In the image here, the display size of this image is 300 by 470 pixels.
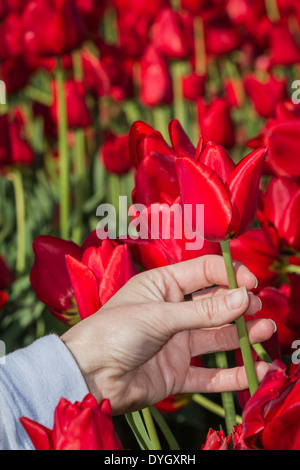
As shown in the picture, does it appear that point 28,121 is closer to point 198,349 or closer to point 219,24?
point 219,24

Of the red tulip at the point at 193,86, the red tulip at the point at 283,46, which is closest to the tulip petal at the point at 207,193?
the red tulip at the point at 193,86

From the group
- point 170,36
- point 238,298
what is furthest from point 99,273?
point 170,36

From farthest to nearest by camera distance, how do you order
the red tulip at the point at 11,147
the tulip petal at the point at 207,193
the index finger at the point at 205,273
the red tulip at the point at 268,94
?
the red tulip at the point at 268,94 < the red tulip at the point at 11,147 < the index finger at the point at 205,273 < the tulip petal at the point at 207,193

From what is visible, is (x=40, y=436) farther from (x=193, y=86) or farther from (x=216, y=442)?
(x=193, y=86)

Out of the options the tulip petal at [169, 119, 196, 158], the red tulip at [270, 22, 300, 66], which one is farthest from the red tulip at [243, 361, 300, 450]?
the red tulip at [270, 22, 300, 66]

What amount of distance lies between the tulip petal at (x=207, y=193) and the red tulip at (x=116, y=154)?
2.89 ft

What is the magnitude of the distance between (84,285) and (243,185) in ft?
0.52

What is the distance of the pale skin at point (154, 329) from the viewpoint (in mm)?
554

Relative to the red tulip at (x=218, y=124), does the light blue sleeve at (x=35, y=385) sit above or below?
below

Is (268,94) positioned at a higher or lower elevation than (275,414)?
higher

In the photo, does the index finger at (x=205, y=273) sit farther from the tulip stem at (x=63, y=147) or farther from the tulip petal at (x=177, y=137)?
the tulip stem at (x=63, y=147)

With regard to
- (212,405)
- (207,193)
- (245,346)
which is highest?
(207,193)

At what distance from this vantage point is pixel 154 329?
0.57 m

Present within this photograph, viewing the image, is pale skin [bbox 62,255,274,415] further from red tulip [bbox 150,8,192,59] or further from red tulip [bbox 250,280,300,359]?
red tulip [bbox 150,8,192,59]
